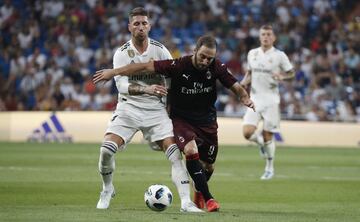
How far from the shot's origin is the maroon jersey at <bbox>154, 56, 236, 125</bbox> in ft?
35.2

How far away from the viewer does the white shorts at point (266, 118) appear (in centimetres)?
1755

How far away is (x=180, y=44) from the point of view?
3138 centimetres

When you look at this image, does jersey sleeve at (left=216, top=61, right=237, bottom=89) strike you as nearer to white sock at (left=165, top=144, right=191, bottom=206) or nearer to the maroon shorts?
the maroon shorts

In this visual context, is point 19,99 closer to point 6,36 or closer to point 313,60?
point 6,36

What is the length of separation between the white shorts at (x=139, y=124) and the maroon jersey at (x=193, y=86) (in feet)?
0.86

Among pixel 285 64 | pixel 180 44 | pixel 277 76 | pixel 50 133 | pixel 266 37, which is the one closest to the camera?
pixel 277 76

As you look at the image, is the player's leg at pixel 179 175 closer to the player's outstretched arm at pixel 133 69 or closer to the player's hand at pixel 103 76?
the player's outstretched arm at pixel 133 69

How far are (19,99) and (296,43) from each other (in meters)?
9.90

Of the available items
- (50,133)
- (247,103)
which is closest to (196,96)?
(247,103)

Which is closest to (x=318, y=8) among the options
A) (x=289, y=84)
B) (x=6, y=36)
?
(x=289, y=84)

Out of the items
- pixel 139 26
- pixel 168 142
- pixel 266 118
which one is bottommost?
pixel 266 118

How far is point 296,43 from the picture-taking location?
3181cm

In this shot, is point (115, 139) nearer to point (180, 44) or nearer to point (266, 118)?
point (266, 118)

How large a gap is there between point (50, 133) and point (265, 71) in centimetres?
1119
